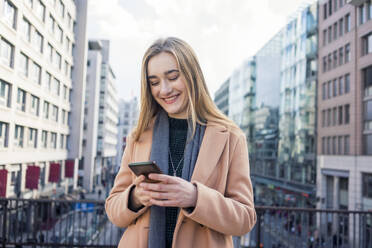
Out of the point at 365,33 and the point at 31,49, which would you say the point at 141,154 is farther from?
the point at 365,33

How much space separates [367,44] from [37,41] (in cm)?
2684

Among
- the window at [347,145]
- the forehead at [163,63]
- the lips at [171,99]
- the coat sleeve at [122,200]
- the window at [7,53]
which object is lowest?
the coat sleeve at [122,200]

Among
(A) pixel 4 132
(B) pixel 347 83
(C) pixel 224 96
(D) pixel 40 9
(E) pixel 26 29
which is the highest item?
(C) pixel 224 96

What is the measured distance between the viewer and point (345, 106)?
31875 mm

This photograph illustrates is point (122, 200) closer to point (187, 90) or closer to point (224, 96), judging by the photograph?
point (187, 90)

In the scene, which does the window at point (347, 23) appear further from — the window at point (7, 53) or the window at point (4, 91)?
the window at point (4, 91)

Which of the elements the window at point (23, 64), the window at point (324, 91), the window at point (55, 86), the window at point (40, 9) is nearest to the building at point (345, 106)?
the window at point (324, 91)

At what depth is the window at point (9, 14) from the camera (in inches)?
492

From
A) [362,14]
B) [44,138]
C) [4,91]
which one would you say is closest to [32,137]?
[44,138]

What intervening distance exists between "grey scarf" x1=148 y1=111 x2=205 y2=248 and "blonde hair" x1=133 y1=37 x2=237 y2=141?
2.8 inches

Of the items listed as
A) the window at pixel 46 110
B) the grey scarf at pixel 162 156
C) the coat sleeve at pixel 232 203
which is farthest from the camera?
the window at pixel 46 110

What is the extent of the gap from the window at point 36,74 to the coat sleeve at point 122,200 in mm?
20831

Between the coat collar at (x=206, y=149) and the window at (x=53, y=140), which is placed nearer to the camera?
the coat collar at (x=206, y=149)

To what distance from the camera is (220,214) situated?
1.66m
